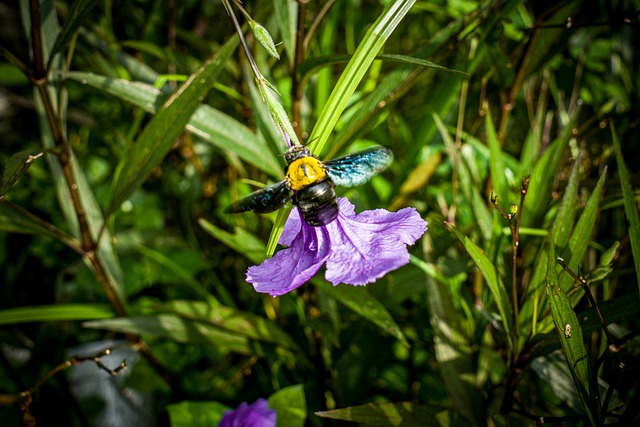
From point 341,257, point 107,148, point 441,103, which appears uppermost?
point 107,148

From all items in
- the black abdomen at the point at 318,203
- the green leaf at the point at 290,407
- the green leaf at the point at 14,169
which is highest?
the green leaf at the point at 14,169

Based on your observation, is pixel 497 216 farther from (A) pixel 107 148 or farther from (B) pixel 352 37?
(A) pixel 107 148

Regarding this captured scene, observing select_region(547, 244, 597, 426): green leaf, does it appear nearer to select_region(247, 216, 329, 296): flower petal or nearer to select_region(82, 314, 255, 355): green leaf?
select_region(247, 216, 329, 296): flower petal

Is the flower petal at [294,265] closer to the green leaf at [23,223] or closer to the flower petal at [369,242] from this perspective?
the flower petal at [369,242]

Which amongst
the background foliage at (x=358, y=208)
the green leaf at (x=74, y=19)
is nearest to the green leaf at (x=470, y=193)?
the background foliage at (x=358, y=208)

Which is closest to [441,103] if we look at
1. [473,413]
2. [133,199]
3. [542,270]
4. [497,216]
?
[497,216]

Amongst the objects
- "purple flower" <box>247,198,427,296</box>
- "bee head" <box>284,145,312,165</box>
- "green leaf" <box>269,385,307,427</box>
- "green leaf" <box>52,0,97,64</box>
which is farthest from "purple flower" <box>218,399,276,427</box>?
"green leaf" <box>52,0,97,64</box>
